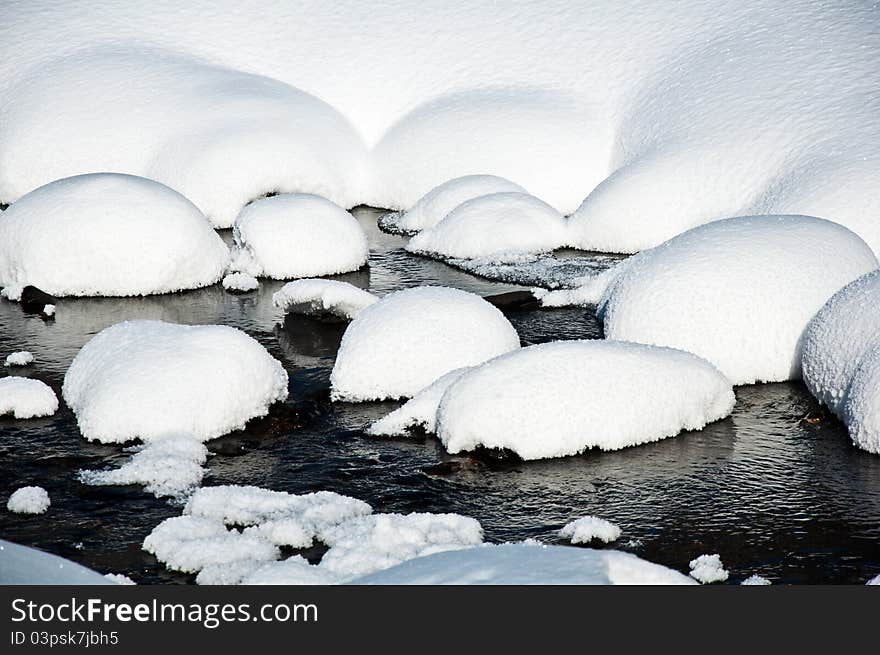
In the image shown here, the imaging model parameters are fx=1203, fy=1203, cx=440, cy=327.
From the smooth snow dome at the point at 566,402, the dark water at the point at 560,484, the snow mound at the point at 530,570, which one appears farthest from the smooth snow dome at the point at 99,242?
the snow mound at the point at 530,570

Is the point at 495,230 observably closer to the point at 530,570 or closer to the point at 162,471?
the point at 162,471

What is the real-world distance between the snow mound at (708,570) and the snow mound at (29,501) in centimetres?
430

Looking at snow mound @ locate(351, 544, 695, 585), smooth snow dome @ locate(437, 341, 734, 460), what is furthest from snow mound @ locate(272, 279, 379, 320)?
snow mound @ locate(351, 544, 695, 585)

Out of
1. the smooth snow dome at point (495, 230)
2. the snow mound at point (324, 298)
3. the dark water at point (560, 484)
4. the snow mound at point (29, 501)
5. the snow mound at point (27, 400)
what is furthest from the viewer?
the smooth snow dome at point (495, 230)

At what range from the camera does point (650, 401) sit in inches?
361

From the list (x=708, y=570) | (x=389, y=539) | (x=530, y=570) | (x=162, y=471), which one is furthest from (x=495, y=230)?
(x=530, y=570)

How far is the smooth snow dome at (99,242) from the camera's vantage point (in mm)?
14477

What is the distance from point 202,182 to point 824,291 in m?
11.3

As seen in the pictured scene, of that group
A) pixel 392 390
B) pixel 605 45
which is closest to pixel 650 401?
pixel 392 390

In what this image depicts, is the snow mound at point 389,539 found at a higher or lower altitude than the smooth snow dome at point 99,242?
lower

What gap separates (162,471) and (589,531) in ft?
10.4

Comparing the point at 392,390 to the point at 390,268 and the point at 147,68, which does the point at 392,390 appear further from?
the point at 147,68

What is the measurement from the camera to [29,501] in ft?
26.7

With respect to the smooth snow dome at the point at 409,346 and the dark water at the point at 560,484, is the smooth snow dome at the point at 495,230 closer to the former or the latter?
the smooth snow dome at the point at 409,346
